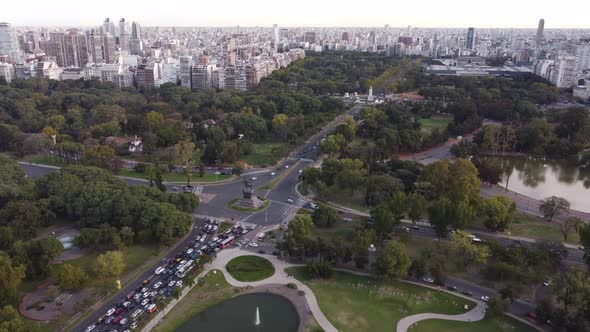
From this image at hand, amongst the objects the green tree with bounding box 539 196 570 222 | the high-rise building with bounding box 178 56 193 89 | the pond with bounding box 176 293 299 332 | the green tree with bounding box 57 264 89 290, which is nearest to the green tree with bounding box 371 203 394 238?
the pond with bounding box 176 293 299 332

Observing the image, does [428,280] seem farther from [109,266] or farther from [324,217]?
[109,266]

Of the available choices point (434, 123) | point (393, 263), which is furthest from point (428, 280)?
point (434, 123)

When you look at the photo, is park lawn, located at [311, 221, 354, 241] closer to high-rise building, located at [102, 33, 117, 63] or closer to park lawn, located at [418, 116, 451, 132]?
A: park lawn, located at [418, 116, 451, 132]

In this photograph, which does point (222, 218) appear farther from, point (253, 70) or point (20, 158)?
point (253, 70)

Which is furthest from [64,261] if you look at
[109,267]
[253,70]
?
[253,70]

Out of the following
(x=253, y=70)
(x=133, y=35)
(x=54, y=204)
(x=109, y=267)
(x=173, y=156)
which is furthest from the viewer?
(x=133, y=35)

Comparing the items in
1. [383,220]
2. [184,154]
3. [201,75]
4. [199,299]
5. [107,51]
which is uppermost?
[107,51]
